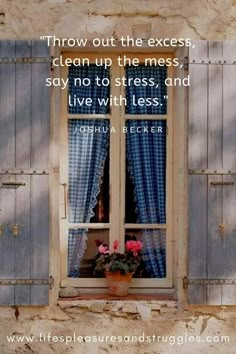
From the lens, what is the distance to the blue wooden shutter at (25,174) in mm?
5109

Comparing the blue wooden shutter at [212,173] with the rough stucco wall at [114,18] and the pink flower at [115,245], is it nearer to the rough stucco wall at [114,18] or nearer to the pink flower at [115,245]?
the rough stucco wall at [114,18]

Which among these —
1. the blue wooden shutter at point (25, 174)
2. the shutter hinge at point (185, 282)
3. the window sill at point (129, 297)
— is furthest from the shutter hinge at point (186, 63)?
A: the window sill at point (129, 297)

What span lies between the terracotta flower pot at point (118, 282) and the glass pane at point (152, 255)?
0.17 meters

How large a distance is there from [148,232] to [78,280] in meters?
0.63

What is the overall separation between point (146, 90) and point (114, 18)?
58 centimetres

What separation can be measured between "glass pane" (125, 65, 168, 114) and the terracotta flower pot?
1207mm

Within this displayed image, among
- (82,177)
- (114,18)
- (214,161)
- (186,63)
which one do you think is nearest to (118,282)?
(82,177)

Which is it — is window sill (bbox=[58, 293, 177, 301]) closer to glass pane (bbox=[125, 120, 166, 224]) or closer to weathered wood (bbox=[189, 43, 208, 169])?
glass pane (bbox=[125, 120, 166, 224])

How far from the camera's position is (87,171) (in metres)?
5.45

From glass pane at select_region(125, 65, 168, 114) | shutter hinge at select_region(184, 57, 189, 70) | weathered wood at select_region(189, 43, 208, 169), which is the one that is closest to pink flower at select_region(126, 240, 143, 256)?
weathered wood at select_region(189, 43, 208, 169)

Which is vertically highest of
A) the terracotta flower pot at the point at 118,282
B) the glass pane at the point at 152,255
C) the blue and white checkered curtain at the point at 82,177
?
the blue and white checkered curtain at the point at 82,177

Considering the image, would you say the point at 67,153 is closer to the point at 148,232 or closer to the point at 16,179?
the point at 16,179

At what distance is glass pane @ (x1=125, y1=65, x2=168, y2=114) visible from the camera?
5477 mm

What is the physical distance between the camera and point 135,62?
5.45 m
